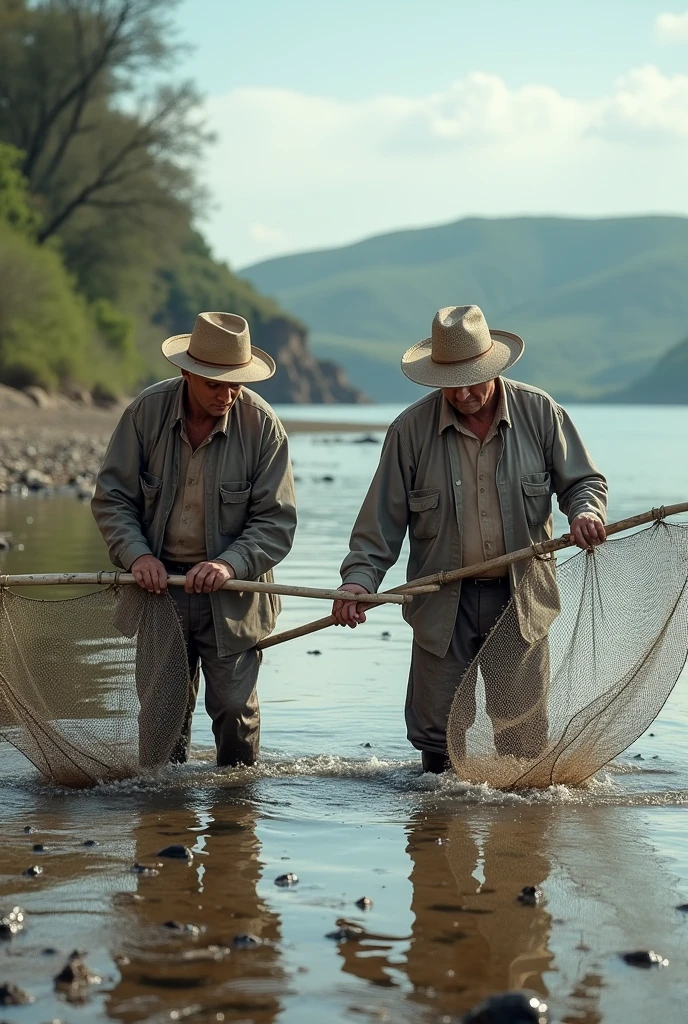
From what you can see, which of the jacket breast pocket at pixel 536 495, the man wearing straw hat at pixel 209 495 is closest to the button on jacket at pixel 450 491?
the jacket breast pocket at pixel 536 495

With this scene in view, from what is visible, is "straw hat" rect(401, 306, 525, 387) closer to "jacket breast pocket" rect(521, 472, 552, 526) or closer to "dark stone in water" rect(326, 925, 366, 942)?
"jacket breast pocket" rect(521, 472, 552, 526)

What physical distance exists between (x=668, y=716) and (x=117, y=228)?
42730mm

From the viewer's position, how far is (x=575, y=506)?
6070mm

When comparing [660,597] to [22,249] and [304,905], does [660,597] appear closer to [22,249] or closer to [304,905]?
[304,905]

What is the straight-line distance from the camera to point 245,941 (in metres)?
4.26

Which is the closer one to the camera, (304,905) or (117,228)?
(304,905)

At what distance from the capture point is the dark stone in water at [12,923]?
4293mm

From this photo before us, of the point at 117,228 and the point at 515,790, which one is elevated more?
the point at 117,228

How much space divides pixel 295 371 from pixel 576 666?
13199 centimetres

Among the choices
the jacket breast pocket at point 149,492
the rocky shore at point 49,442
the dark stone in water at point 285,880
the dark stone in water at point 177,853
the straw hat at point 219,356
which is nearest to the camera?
the dark stone in water at point 285,880

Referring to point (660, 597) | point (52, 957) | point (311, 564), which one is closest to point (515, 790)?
point (660, 597)

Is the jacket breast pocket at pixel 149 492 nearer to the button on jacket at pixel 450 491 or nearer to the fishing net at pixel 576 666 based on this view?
the button on jacket at pixel 450 491

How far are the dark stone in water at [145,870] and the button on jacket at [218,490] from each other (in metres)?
1.34

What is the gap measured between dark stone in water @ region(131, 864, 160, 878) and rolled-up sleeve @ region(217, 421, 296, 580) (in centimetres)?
145
